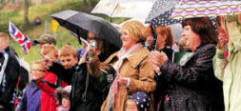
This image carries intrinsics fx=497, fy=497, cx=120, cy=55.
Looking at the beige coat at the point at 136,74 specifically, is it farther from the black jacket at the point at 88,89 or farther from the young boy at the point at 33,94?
the young boy at the point at 33,94

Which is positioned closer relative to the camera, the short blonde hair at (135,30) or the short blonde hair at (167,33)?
the short blonde hair at (135,30)

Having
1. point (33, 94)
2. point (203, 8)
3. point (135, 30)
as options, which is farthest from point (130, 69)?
point (33, 94)

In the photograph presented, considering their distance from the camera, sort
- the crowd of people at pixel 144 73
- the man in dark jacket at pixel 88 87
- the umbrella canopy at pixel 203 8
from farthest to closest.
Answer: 1. the man in dark jacket at pixel 88 87
2. the crowd of people at pixel 144 73
3. the umbrella canopy at pixel 203 8

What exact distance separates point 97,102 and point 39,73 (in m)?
0.98

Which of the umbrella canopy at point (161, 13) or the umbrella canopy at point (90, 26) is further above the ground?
the umbrella canopy at point (161, 13)

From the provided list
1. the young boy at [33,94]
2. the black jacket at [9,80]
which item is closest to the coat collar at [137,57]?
the young boy at [33,94]

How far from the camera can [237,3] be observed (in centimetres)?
375

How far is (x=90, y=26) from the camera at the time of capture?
18.2 feet

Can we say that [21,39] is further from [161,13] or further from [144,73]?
[161,13]

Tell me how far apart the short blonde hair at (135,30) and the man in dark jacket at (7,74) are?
2.50 m

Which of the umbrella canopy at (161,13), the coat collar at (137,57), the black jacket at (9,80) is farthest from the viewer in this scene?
the black jacket at (9,80)

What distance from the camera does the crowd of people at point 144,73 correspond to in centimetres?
436

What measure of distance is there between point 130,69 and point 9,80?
252 centimetres

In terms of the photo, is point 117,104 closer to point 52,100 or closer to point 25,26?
point 52,100
